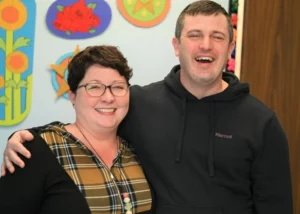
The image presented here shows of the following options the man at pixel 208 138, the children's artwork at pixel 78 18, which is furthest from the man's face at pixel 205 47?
the children's artwork at pixel 78 18

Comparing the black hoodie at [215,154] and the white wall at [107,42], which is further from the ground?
the white wall at [107,42]

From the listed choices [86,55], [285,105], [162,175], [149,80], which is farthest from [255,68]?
[86,55]

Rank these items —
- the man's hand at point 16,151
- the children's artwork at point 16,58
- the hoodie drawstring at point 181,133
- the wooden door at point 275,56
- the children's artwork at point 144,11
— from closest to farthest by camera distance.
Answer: the man's hand at point 16,151 < the hoodie drawstring at point 181,133 < the wooden door at point 275,56 < the children's artwork at point 16,58 < the children's artwork at point 144,11

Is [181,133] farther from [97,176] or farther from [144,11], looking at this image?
[144,11]

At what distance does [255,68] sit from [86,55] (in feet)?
3.46

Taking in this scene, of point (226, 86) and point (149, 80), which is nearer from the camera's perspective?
point (226, 86)

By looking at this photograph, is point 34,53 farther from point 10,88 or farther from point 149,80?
point 149,80

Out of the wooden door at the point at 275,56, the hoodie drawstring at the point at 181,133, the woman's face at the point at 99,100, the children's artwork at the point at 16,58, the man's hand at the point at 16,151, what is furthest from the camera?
the children's artwork at the point at 16,58

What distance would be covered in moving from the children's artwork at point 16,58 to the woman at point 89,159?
0.87 metres

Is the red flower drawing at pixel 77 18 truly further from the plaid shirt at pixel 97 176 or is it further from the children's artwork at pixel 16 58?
the plaid shirt at pixel 97 176

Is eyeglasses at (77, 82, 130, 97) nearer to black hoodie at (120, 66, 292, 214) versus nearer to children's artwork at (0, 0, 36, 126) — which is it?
black hoodie at (120, 66, 292, 214)

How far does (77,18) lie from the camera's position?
2.13m

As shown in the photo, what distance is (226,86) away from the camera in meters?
1.54

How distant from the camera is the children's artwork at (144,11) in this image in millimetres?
2170
